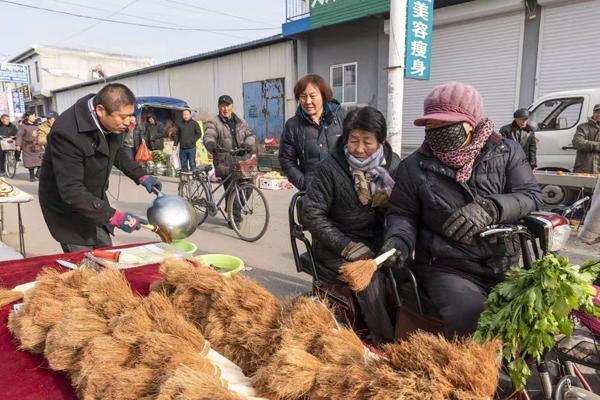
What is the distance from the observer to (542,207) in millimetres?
1864

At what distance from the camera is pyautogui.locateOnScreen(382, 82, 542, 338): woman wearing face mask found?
1.72 metres

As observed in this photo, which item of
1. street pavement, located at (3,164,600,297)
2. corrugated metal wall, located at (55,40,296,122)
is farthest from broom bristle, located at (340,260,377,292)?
corrugated metal wall, located at (55,40,296,122)

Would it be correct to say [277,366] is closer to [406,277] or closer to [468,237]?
[468,237]

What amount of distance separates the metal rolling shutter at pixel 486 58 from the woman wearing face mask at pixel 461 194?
8.31 metres

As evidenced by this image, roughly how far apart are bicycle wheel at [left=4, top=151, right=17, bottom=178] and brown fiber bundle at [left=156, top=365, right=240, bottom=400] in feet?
45.7

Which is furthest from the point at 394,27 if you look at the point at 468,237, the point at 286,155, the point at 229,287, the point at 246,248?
the point at 229,287

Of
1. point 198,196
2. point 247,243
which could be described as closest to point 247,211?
point 247,243

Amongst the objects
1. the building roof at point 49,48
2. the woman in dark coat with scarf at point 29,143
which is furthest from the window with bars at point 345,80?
the building roof at point 49,48

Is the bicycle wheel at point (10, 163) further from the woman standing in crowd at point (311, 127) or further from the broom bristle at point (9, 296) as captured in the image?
the broom bristle at point (9, 296)

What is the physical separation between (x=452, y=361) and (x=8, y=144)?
14.1m

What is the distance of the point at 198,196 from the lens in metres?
6.53

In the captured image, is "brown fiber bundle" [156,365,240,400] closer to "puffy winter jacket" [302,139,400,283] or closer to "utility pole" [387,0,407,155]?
"puffy winter jacket" [302,139,400,283]

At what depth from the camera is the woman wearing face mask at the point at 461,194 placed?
1.72 m

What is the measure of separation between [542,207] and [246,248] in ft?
12.6
